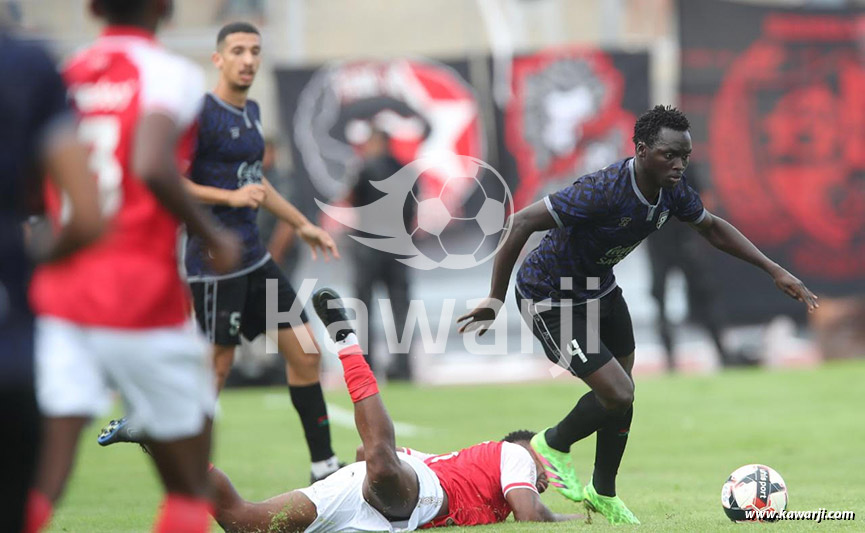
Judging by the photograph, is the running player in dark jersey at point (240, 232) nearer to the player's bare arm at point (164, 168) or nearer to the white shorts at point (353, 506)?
the white shorts at point (353, 506)

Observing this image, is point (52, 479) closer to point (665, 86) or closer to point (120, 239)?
point (120, 239)

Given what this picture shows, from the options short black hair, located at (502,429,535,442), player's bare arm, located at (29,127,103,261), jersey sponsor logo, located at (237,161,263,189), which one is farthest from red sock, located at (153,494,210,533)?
jersey sponsor logo, located at (237,161,263,189)

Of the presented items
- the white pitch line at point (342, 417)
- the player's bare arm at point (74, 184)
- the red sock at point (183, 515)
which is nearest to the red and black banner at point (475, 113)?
the white pitch line at point (342, 417)

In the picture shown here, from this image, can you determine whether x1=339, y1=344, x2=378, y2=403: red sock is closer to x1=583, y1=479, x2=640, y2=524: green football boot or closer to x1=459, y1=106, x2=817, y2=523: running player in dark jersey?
x1=459, y1=106, x2=817, y2=523: running player in dark jersey

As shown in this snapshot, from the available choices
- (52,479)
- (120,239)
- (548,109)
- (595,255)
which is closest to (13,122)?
(120,239)

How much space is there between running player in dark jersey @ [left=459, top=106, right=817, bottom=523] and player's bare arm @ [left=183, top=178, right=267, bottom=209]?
139cm

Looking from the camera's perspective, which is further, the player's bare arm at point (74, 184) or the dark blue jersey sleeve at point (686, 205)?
the dark blue jersey sleeve at point (686, 205)

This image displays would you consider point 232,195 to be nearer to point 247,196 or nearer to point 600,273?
point 247,196

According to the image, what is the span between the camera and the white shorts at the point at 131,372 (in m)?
3.86

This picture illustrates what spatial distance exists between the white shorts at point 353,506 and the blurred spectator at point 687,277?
10.1 metres

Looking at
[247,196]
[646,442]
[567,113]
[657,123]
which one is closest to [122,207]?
[247,196]

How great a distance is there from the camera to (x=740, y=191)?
17406 mm

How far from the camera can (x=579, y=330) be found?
692 centimetres

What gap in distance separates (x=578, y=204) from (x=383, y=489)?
1857 mm
